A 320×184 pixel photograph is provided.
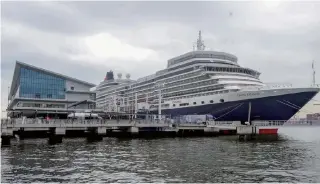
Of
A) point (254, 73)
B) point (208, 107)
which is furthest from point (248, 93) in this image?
point (254, 73)

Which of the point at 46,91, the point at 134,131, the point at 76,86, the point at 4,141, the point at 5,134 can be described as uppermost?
the point at 76,86

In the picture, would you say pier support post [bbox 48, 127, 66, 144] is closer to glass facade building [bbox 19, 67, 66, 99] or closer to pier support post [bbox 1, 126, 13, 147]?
pier support post [bbox 1, 126, 13, 147]

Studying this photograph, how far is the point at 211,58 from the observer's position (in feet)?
299

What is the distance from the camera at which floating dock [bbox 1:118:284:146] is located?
47094 mm

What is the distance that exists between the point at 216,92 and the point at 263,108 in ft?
37.5

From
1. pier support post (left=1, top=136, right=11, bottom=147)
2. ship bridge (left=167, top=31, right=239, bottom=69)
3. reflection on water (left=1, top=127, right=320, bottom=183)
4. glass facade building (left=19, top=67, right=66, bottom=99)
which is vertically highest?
ship bridge (left=167, top=31, right=239, bottom=69)

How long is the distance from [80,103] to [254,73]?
4690cm

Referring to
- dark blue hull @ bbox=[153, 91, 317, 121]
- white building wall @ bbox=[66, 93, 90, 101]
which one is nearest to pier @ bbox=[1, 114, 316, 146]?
dark blue hull @ bbox=[153, 91, 317, 121]

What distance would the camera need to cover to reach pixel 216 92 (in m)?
75.1

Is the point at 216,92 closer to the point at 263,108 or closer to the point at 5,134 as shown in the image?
the point at 263,108

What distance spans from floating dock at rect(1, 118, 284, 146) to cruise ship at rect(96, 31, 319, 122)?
15.6ft

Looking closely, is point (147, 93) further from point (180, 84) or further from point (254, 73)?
point (254, 73)

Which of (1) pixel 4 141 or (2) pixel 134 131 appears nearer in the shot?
(1) pixel 4 141

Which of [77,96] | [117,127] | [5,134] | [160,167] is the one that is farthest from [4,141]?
[77,96]
